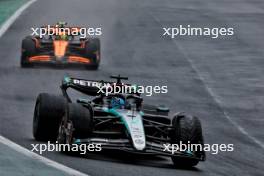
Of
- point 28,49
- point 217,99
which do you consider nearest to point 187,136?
point 217,99

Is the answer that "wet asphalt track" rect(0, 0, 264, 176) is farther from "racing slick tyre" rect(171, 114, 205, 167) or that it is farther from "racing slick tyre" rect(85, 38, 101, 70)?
"racing slick tyre" rect(85, 38, 101, 70)

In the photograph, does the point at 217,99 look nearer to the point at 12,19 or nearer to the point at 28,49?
the point at 28,49

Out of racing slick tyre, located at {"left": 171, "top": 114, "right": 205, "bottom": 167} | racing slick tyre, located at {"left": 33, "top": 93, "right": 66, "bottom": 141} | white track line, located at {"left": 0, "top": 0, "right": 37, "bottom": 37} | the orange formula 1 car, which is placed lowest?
racing slick tyre, located at {"left": 171, "top": 114, "right": 205, "bottom": 167}

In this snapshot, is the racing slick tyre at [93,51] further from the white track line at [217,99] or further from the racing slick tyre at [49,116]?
the racing slick tyre at [49,116]

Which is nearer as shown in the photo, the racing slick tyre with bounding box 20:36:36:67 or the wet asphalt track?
the wet asphalt track

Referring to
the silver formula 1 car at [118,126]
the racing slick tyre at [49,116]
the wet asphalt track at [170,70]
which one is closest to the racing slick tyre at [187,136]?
the silver formula 1 car at [118,126]

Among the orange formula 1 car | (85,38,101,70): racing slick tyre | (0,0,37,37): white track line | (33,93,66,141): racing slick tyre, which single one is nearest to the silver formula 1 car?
(33,93,66,141): racing slick tyre

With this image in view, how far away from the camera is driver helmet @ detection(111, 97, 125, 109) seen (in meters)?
16.8

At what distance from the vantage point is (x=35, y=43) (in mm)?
29375

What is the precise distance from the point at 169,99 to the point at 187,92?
156 centimetres

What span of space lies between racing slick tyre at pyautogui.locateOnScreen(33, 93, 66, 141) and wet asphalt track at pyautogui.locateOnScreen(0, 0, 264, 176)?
12.9 inches

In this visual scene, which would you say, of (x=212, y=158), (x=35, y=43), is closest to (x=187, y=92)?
(x=35, y=43)

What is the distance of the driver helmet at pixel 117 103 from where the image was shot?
16797 millimetres

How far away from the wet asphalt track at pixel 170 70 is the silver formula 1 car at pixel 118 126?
0.26m
